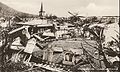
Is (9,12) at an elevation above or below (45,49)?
above

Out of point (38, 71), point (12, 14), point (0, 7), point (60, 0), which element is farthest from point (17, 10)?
point (38, 71)

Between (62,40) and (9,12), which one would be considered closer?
(62,40)

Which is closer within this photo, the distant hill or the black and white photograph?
the black and white photograph

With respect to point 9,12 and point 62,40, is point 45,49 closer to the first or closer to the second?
point 62,40

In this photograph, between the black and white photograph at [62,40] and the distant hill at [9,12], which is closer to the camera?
the black and white photograph at [62,40]

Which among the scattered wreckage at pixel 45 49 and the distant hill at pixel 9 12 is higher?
the distant hill at pixel 9 12

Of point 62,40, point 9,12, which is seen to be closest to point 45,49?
point 62,40

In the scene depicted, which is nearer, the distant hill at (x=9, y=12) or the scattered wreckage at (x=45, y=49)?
the scattered wreckage at (x=45, y=49)

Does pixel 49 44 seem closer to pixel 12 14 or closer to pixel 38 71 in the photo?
pixel 38 71
